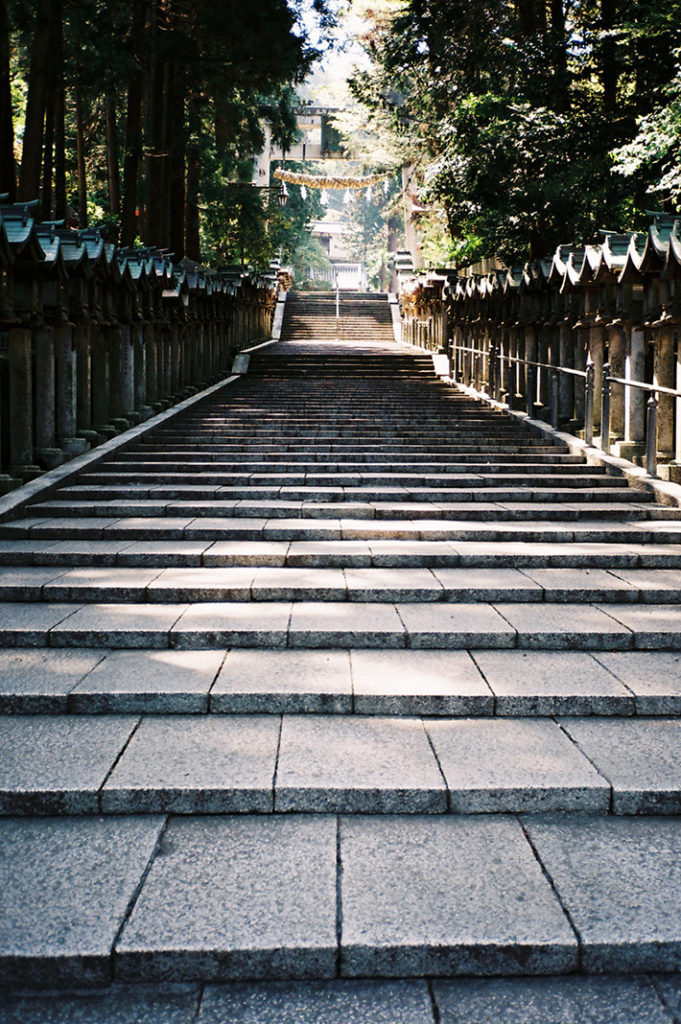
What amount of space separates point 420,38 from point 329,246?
61.2 metres

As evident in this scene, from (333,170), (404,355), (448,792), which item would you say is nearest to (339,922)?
(448,792)

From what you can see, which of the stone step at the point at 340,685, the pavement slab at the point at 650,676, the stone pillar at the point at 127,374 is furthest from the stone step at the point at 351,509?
the stone pillar at the point at 127,374

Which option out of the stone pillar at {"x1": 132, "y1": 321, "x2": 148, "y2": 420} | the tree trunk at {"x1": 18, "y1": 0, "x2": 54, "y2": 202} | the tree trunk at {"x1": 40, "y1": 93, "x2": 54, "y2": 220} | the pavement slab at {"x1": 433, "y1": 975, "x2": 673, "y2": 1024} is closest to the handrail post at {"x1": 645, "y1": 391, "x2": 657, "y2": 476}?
the pavement slab at {"x1": 433, "y1": 975, "x2": 673, "y2": 1024}

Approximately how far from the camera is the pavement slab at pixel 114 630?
16.9ft

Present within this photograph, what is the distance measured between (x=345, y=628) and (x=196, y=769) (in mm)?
1623

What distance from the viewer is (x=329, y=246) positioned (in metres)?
76.3

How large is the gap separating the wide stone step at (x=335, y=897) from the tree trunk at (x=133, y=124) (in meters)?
13.7

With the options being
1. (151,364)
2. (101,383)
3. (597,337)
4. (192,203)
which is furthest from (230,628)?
(192,203)

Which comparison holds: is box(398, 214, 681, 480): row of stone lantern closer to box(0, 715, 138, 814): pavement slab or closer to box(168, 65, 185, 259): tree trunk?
box(0, 715, 138, 814): pavement slab

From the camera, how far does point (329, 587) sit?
5879 millimetres

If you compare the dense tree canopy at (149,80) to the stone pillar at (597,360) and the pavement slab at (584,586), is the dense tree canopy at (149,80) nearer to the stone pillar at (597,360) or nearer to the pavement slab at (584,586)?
the stone pillar at (597,360)

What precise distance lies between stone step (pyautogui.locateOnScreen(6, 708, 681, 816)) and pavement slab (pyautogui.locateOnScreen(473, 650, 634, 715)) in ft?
0.23

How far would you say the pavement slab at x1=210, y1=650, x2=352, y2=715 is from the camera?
4355 mm

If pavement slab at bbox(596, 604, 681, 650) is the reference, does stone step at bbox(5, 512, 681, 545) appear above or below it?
above
